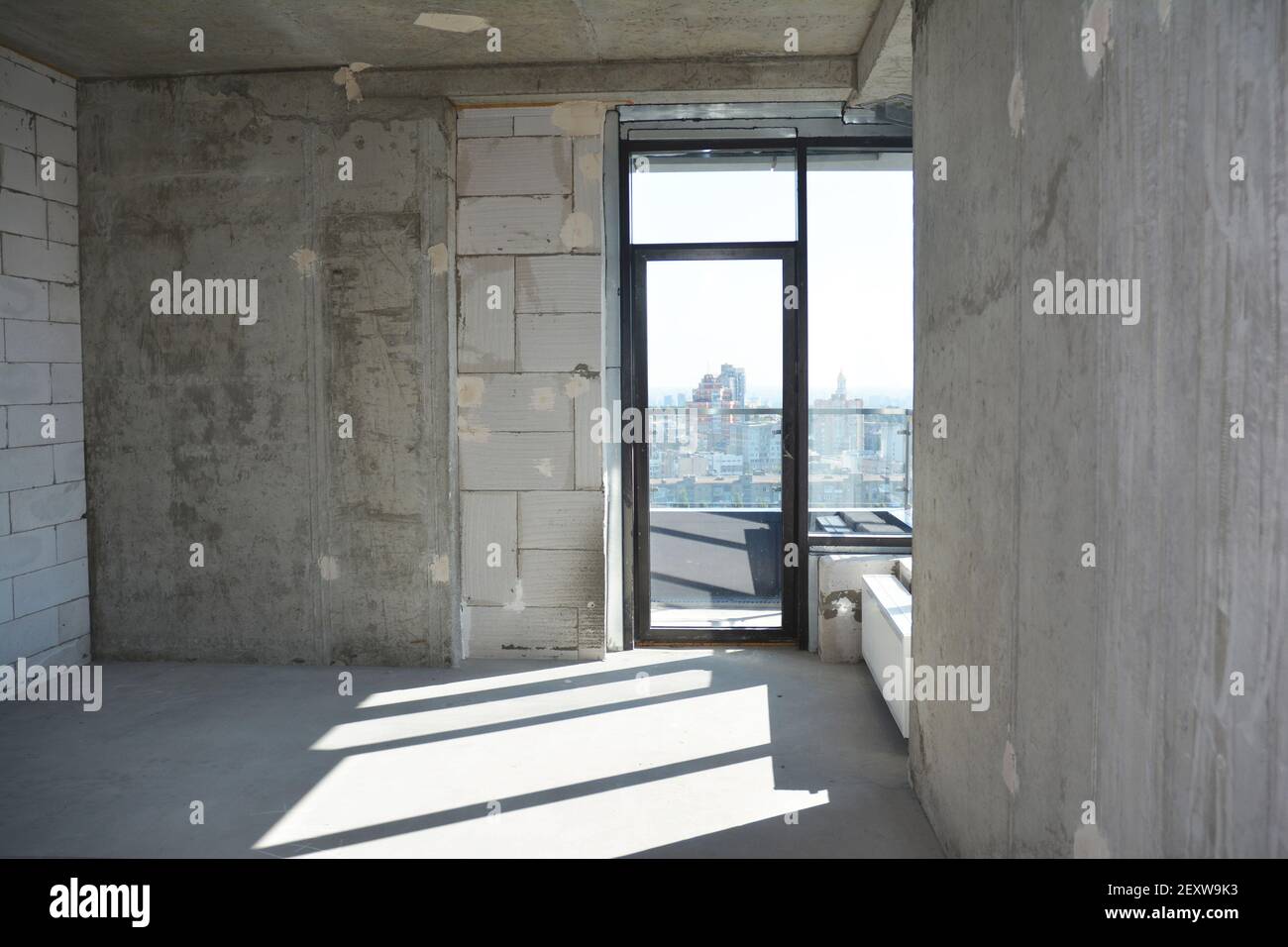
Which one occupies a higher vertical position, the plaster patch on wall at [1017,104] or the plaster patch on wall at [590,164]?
the plaster patch on wall at [590,164]

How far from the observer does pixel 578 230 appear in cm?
482

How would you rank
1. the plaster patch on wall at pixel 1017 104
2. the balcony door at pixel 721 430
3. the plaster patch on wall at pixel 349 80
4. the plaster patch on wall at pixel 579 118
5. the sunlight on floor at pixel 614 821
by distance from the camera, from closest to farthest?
the plaster patch on wall at pixel 1017 104, the sunlight on floor at pixel 614 821, the plaster patch on wall at pixel 349 80, the plaster patch on wall at pixel 579 118, the balcony door at pixel 721 430

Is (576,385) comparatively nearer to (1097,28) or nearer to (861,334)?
(861,334)

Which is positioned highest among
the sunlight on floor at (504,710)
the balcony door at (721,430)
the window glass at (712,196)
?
the window glass at (712,196)

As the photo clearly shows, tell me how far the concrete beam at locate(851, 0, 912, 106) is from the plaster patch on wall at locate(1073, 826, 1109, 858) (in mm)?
3087

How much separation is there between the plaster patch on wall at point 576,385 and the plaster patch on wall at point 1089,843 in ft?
11.5

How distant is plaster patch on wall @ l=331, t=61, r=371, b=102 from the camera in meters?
4.70

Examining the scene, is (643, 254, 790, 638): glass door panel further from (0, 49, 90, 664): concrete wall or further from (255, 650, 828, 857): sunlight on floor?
(0, 49, 90, 664): concrete wall

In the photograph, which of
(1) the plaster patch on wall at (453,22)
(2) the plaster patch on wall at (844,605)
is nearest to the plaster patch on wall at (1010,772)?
(2) the plaster patch on wall at (844,605)

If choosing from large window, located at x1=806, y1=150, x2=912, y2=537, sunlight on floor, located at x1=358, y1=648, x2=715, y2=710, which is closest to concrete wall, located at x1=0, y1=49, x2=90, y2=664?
sunlight on floor, located at x1=358, y1=648, x2=715, y2=710

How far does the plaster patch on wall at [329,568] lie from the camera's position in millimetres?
4793

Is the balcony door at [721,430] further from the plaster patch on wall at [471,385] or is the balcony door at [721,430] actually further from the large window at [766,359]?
the plaster patch on wall at [471,385]
